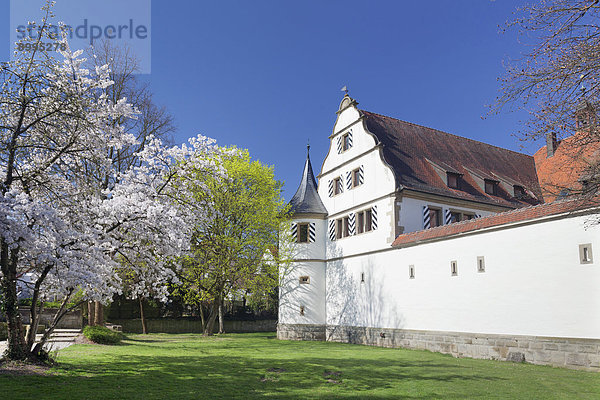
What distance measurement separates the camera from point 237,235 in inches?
1056

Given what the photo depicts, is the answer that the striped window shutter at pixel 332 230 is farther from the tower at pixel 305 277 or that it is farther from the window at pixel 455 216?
the window at pixel 455 216

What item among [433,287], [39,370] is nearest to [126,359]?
[39,370]

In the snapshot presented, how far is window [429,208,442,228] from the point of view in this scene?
945 inches

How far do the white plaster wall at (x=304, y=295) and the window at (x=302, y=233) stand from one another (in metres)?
1.36

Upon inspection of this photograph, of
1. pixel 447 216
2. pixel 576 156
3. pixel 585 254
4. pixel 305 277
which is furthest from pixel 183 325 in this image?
pixel 576 156

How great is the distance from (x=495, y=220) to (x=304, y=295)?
13.8 m

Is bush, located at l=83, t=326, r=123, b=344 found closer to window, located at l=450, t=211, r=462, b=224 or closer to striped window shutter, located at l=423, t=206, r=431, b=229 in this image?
striped window shutter, located at l=423, t=206, r=431, b=229

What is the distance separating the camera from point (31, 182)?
432 inches

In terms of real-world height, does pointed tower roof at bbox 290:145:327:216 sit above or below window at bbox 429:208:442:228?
above

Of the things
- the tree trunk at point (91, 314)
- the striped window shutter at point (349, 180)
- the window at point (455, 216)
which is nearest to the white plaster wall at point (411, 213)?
the window at point (455, 216)

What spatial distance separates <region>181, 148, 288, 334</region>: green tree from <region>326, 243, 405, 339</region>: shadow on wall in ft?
12.1

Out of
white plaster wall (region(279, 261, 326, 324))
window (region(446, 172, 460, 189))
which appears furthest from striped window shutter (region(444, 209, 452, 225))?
white plaster wall (region(279, 261, 326, 324))

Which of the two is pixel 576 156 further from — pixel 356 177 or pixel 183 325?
pixel 183 325

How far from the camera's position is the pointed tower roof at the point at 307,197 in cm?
2891
